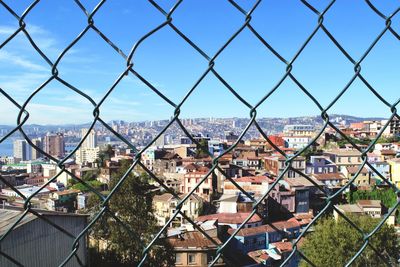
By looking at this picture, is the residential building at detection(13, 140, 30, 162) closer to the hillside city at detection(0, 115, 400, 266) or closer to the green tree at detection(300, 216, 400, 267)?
the hillside city at detection(0, 115, 400, 266)

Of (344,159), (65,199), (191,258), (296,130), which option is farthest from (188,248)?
(296,130)

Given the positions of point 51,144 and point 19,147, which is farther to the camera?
point 19,147

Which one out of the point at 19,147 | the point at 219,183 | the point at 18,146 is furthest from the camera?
the point at 219,183

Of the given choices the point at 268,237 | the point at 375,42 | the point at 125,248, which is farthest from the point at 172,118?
the point at 268,237

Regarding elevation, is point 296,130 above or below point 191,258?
above

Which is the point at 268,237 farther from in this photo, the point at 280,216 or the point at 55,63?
the point at 55,63

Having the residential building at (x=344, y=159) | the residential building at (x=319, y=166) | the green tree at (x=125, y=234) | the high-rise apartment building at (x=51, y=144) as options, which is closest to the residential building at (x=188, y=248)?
the green tree at (x=125, y=234)

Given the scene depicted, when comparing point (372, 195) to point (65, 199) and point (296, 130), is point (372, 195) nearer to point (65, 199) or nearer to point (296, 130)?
point (65, 199)

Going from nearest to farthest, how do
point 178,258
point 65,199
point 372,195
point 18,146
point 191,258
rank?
point 18,146, point 191,258, point 178,258, point 372,195, point 65,199

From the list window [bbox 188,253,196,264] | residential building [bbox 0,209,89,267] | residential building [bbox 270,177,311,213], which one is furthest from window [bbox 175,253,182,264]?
residential building [bbox 270,177,311,213]

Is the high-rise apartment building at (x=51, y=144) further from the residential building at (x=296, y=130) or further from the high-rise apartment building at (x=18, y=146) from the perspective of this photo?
the residential building at (x=296, y=130)
